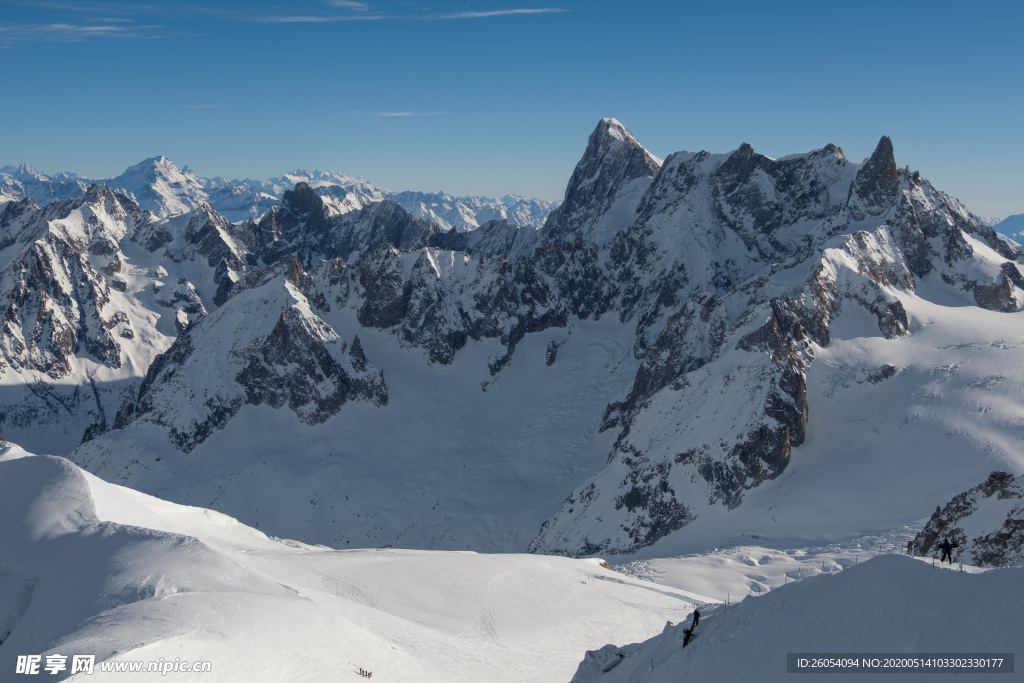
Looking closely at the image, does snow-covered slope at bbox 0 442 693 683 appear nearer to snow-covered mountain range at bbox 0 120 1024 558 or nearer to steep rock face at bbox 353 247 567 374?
snow-covered mountain range at bbox 0 120 1024 558

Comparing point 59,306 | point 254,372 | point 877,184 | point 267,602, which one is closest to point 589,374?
point 254,372

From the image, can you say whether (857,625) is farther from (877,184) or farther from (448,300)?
(877,184)

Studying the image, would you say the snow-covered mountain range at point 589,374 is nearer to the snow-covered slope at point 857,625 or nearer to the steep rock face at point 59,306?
the steep rock face at point 59,306

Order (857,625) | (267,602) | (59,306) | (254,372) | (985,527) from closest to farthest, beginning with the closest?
(857,625) < (267,602) < (985,527) < (254,372) < (59,306)

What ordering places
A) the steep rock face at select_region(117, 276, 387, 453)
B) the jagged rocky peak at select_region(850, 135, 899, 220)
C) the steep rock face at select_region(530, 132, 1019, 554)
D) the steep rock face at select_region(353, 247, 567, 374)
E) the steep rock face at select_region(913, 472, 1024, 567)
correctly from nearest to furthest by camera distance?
1. the steep rock face at select_region(913, 472, 1024, 567)
2. the steep rock face at select_region(530, 132, 1019, 554)
3. the steep rock face at select_region(117, 276, 387, 453)
4. the jagged rocky peak at select_region(850, 135, 899, 220)
5. the steep rock face at select_region(353, 247, 567, 374)

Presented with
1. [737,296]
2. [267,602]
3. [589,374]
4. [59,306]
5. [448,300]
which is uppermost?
[737,296]

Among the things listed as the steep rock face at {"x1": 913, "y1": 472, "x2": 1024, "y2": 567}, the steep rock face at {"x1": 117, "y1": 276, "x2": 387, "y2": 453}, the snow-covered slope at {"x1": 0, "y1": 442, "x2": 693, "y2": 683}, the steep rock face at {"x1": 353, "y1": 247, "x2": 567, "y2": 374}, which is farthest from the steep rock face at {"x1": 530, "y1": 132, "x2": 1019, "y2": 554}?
the steep rock face at {"x1": 117, "y1": 276, "x2": 387, "y2": 453}
